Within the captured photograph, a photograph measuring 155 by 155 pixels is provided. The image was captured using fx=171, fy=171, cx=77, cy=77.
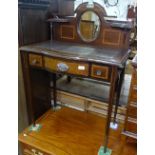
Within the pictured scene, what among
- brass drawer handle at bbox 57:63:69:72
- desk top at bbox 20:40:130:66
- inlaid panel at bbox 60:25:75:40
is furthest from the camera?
inlaid panel at bbox 60:25:75:40

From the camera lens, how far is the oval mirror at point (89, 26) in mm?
1280

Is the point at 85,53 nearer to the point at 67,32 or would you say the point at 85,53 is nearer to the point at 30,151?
the point at 67,32

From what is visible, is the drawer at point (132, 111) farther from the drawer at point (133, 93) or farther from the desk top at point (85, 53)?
the desk top at point (85, 53)

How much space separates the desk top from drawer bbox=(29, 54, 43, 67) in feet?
0.13

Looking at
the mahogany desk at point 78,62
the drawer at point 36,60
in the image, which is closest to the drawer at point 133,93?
the mahogany desk at point 78,62

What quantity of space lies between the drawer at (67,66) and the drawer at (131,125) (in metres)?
0.44

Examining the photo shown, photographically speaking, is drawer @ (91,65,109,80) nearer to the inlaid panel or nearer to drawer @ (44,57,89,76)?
drawer @ (44,57,89,76)

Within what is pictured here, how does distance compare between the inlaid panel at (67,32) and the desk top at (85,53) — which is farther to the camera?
the inlaid panel at (67,32)

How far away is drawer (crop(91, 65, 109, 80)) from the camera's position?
1.01m

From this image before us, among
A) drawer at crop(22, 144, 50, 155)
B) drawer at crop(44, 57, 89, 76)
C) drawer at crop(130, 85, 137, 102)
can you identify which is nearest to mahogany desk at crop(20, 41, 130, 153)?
drawer at crop(44, 57, 89, 76)
